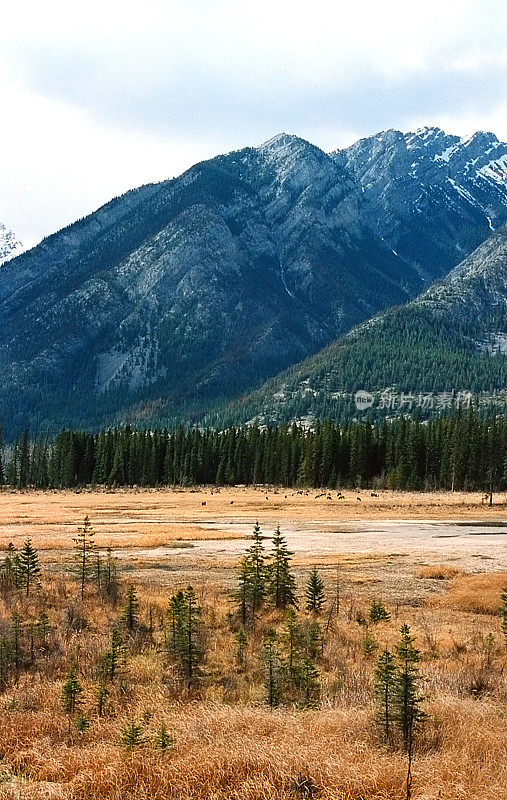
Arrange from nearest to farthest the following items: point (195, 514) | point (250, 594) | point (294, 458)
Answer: point (250, 594), point (195, 514), point (294, 458)

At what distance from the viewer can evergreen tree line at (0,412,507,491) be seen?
117688 millimetres

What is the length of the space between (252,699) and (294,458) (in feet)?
403

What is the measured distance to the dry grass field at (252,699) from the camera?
968cm

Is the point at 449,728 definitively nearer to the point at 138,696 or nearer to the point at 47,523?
the point at 138,696

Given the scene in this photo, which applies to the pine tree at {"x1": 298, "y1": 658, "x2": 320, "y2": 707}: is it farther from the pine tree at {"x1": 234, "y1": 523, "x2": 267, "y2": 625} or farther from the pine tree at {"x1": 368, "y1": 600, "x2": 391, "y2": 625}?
the pine tree at {"x1": 368, "y1": 600, "x2": 391, "y2": 625}

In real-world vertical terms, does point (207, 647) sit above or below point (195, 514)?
above

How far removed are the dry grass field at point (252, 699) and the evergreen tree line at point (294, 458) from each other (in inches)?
3407

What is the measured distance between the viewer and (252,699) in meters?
14.2

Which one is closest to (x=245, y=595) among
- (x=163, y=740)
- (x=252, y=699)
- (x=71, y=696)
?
(x=252, y=699)

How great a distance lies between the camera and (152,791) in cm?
956

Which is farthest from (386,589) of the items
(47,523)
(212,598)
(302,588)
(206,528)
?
(47,523)

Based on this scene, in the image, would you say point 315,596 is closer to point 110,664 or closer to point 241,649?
point 241,649

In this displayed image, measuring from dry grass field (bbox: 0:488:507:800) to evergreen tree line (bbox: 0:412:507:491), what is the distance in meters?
86.5

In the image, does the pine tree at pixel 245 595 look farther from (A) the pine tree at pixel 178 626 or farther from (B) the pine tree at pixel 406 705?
(B) the pine tree at pixel 406 705
